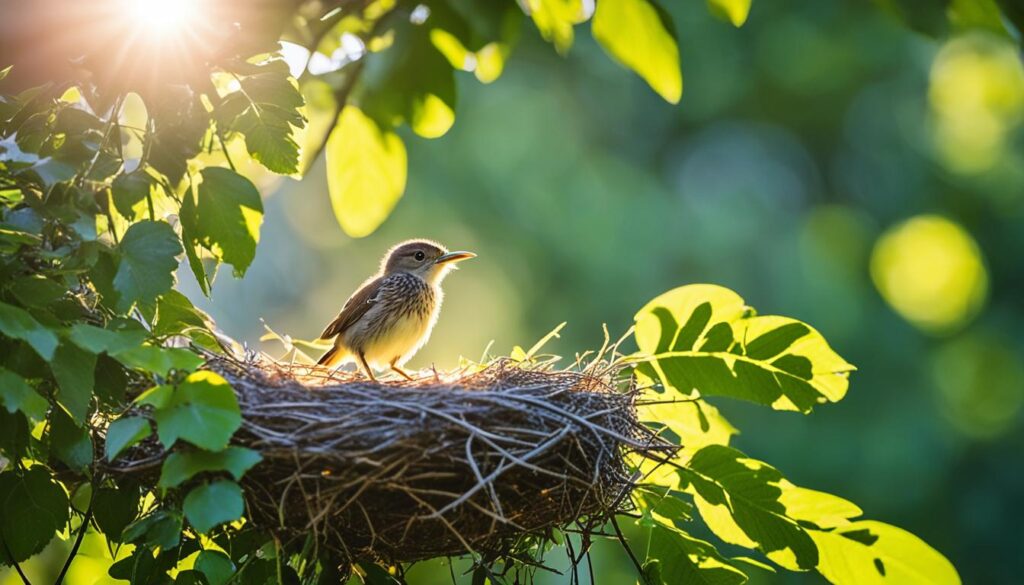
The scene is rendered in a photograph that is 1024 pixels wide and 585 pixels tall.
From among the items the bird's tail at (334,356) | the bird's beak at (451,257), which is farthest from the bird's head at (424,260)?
the bird's tail at (334,356)

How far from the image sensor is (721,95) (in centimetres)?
1305

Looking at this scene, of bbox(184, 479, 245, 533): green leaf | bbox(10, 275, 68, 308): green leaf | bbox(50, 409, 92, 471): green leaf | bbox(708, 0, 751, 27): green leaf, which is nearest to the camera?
bbox(184, 479, 245, 533): green leaf

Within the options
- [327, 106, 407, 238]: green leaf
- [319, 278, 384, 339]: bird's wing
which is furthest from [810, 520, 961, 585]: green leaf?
[319, 278, 384, 339]: bird's wing

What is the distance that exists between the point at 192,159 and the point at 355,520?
1.03 m

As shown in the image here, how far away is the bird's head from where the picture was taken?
5.11m

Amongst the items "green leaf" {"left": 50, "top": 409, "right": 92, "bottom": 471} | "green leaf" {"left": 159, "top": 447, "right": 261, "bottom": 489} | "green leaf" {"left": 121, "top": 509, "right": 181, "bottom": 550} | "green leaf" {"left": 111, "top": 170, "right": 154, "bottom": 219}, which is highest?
"green leaf" {"left": 111, "top": 170, "right": 154, "bottom": 219}

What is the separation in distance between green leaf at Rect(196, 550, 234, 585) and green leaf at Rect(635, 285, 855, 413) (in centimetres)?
131

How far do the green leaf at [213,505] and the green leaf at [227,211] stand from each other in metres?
0.66

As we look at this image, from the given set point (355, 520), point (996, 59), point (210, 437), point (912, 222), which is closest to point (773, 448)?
point (912, 222)

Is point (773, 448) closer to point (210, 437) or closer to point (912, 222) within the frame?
point (912, 222)

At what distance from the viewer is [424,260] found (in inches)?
204

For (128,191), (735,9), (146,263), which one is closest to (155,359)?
(146,263)

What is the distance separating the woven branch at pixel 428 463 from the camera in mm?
2623

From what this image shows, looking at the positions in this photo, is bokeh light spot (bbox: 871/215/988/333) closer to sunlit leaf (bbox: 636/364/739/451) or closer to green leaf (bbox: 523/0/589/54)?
sunlit leaf (bbox: 636/364/739/451)
